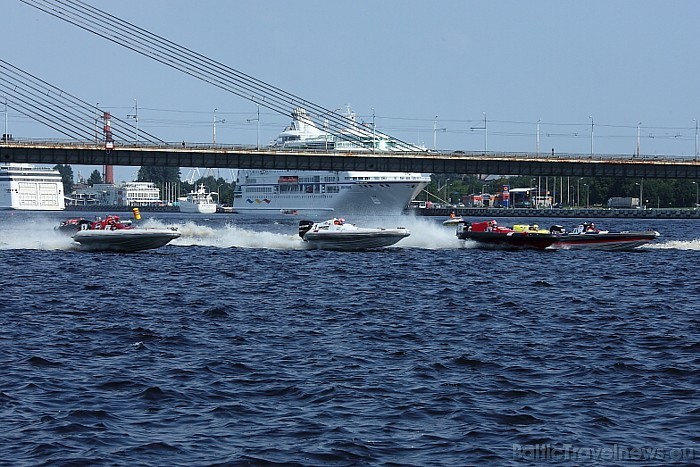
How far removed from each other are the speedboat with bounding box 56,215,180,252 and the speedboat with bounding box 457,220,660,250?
18.4m

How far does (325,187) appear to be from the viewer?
170 metres

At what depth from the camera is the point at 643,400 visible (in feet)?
64.8

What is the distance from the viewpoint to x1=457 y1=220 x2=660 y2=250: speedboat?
62188 mm

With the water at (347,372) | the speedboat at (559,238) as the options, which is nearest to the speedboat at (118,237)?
the water at (347,372)

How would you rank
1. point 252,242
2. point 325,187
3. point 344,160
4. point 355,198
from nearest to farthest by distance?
point 252,242
point 344,160
point 355,198
point 325,187

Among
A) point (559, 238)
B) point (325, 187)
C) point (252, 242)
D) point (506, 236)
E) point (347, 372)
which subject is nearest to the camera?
point (347, 372)

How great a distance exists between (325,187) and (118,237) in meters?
114

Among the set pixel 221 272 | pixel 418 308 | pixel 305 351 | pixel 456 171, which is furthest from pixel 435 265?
pixel 456 171

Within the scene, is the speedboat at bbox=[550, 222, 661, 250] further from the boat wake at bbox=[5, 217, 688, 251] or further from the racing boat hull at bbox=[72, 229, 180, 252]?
the racing boat hull at bbox=[72, 229, 180, 252]

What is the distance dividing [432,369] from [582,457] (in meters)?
6.63

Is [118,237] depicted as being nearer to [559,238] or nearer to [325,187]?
[559,238]

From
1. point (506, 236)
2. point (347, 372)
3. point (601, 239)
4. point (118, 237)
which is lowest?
point (347, 372)

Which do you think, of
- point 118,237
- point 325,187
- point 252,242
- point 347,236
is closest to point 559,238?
point 347,236

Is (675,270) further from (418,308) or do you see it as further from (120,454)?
(120,454)
